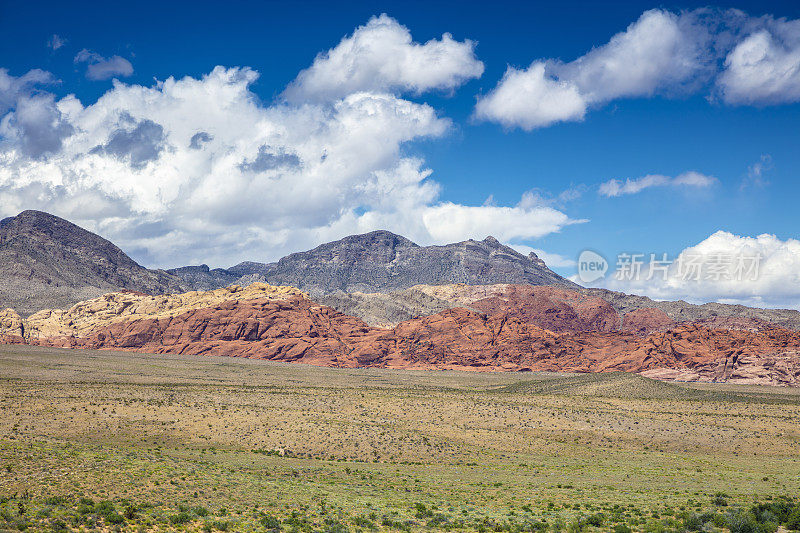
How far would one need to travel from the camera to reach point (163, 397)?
225 ft

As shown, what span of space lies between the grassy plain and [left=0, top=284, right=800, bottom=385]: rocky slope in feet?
215

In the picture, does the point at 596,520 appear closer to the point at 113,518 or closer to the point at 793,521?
the point at 793,521

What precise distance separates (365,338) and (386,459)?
127969mm

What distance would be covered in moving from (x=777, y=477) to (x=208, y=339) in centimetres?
15023

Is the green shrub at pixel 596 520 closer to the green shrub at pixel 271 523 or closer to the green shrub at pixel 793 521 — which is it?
the green shrub at pixel 793 521

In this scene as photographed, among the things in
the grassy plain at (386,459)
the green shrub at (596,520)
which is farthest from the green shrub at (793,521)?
the green shrub at (596,520)

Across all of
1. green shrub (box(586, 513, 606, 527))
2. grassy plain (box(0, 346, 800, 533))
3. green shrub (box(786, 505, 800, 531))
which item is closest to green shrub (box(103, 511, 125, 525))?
grassy plain (box(0, 346, 800, 533))

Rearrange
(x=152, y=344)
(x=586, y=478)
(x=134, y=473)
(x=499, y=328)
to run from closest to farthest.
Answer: (x=134, y=473), (x=586, y=478), (x=152, y=344), (x=499, y=328)

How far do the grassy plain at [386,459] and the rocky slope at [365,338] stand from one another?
6556 centimetres

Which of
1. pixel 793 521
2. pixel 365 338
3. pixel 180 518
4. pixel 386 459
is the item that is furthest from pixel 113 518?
pixel 365 338

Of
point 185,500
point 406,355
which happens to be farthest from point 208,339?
point 185,500

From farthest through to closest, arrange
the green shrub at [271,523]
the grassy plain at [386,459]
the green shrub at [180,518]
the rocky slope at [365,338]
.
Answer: the rocky slope at [365,338]
the grassy plain at [386,459]
the green shrub at [271,523]
the green shrub at [180,518]

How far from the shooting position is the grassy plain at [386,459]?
1121 inches

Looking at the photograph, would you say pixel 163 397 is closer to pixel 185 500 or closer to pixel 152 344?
pixel 185 500
